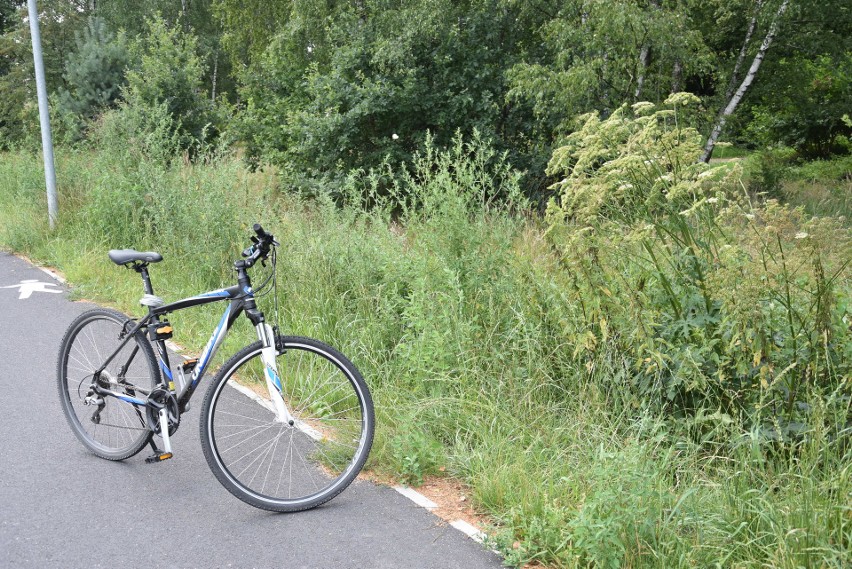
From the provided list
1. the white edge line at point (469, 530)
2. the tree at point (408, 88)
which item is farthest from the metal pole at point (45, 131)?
the white edge line at point (469, 530)

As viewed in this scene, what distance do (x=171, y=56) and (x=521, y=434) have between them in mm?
16473

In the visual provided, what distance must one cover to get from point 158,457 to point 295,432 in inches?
37.8

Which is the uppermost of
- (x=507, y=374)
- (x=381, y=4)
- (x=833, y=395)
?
(x=381, y=4)

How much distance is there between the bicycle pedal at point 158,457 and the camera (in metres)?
4.41

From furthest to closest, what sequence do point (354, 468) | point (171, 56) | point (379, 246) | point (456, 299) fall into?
point (171, 56) → point (379, 246) → point (456, 299) → point (354, 468)

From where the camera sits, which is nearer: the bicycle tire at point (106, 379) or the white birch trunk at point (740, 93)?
the bicycle tire at point (106, 379)

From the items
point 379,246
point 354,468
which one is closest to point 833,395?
point 354,468

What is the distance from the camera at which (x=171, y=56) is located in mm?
18141

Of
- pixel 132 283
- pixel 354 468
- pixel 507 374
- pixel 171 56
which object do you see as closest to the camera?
pixel 354 468

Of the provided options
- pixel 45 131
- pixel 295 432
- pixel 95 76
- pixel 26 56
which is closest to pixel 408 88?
pixel 45 131

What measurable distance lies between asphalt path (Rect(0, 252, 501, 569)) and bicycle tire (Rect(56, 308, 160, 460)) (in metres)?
0.15

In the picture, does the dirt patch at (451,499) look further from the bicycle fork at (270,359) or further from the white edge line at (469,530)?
the bicycle fork at (270,359)

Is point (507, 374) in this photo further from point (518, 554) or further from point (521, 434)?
point (518, 554)

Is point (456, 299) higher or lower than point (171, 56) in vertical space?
lower
